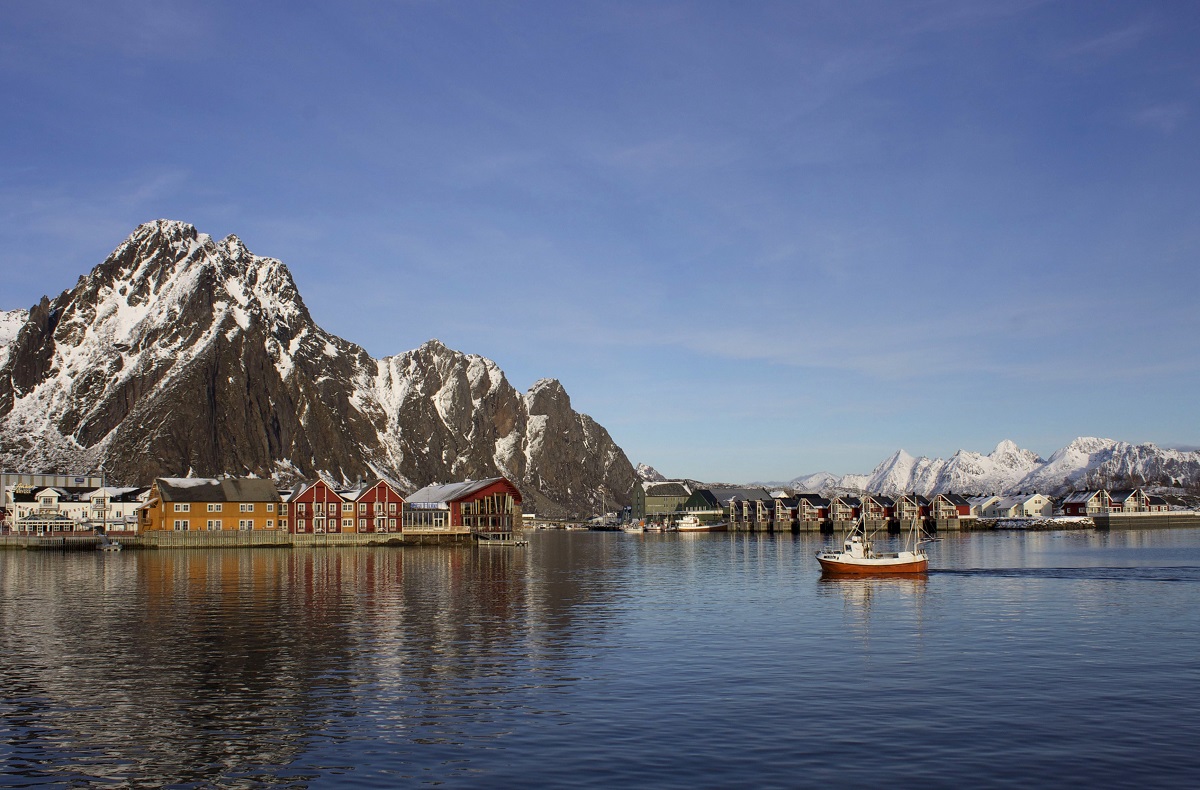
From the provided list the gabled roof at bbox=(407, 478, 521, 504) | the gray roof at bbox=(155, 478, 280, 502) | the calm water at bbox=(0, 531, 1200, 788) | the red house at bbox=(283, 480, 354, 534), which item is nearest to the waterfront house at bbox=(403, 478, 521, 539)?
the gabled roof at bbox=(407, 478, 521, 504)

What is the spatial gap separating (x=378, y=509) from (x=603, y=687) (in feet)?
434

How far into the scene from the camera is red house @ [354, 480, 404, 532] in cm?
16088

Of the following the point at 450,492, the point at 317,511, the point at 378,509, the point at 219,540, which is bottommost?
the point at 219,540

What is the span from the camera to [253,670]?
Answer: 38219 millimetres

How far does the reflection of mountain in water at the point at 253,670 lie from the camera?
2673 centimetres

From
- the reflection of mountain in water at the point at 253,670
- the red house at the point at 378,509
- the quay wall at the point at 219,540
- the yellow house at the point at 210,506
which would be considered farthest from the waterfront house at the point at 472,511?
the reflection of mountain in water at the point at 253,670

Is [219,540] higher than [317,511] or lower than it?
lower

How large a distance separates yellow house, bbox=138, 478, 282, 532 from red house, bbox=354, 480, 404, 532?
41.0 feet

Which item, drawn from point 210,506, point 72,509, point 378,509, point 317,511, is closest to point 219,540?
point 210,506

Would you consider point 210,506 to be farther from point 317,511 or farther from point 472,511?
point 472,511

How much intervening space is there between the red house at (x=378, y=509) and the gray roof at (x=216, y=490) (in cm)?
1287

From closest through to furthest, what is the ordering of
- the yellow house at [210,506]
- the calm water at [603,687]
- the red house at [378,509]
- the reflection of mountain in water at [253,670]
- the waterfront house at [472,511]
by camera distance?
1. the calm water at [603,687]
2. the reflection of mountain in water at [253,670]
3. the yellow house at [210,506]
4. the red house at [378,509]
5. the waterfront house at [472,511]

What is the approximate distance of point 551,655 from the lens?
42.1 metres

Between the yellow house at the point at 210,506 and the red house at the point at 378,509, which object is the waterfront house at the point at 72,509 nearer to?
the yellow house at the point at 210,506
